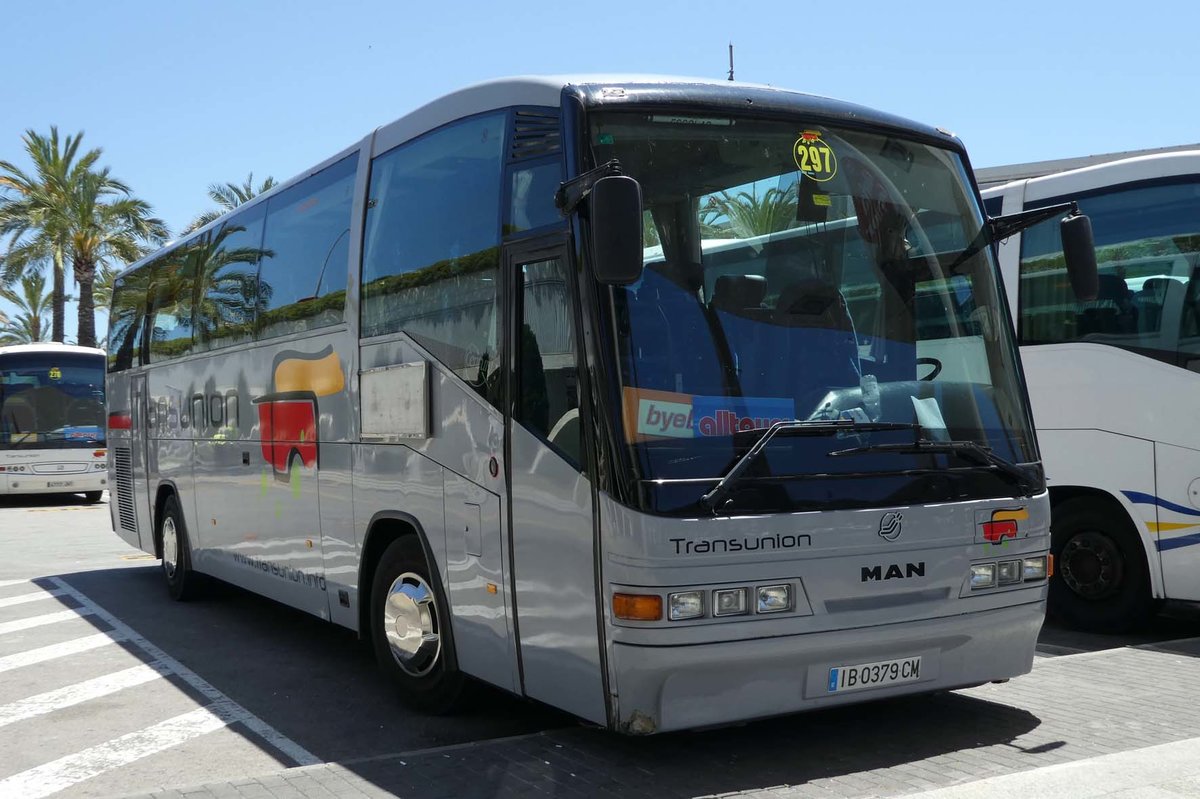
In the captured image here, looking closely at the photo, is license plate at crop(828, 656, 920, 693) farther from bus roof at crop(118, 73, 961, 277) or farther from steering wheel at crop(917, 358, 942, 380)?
bus roof at crop(118, 73, 961, 277)

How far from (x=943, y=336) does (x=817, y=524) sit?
133 cm

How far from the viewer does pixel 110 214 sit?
38.8 m

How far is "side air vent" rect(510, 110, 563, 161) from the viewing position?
18.9 feet

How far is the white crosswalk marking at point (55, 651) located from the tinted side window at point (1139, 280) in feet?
24.6

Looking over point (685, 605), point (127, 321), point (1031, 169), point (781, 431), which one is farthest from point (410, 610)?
point (1031, 169)

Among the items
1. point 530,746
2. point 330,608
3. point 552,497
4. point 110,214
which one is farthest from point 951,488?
point 110,214

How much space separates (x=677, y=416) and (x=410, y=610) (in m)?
2.46

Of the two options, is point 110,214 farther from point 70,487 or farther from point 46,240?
point 70,487

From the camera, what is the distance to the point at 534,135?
5.96m

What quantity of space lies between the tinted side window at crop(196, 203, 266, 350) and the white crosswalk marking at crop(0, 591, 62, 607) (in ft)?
10.2

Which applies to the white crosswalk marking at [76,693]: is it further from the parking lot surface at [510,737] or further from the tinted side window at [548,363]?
the tinted side window at [548,363]

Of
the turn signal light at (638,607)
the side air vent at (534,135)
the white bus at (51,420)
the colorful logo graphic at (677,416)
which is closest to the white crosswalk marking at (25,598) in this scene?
the side air vent at (534,135)

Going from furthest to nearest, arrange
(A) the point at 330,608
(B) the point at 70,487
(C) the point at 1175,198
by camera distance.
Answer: (B) the point at 70,487 < (C) the point at 1175,198 < (A) the point at 330,608

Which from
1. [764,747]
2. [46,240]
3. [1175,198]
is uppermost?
[46,240]
